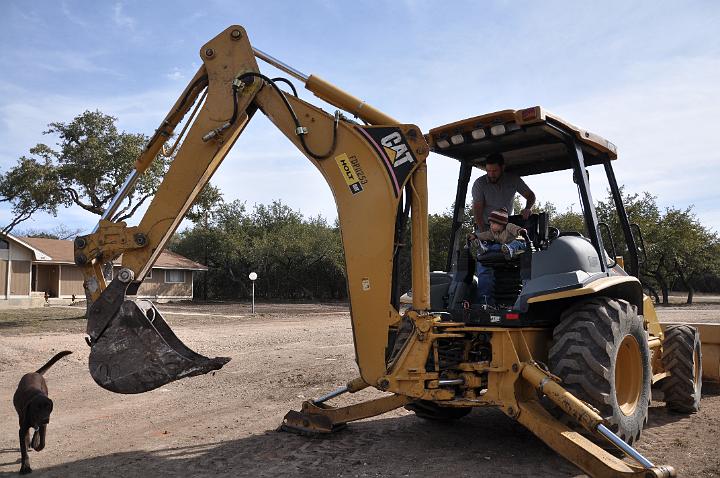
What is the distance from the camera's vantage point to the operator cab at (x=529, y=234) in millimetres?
5246

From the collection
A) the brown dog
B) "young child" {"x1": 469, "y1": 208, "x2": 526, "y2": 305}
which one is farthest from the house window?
"young child" {"x1": 469, "y1": 208, "x2": 526, "y2": 305}

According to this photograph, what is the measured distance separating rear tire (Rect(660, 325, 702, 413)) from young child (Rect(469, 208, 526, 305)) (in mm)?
2615

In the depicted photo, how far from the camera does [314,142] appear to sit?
212 inches

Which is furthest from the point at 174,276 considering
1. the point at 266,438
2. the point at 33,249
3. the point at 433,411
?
the point at 433,411

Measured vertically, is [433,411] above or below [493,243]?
below

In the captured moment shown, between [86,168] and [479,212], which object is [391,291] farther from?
[86,168]

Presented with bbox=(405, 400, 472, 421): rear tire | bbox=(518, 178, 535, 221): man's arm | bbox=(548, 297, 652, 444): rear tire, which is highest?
bbox=(518, 178, 535, 221): man's arm

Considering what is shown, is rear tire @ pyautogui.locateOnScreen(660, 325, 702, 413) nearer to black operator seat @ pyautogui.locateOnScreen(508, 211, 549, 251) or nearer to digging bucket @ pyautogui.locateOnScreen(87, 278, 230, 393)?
black operator seat @ pyautogui.locateOnScreen(508, 211, 549, 251)

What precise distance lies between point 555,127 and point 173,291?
39.8 metres

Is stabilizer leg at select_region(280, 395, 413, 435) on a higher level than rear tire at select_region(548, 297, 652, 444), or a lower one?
lower

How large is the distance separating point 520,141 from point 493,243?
1.14 meters

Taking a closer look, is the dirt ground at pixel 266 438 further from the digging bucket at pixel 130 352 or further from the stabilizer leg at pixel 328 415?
the digging bucket at pixel 130 352

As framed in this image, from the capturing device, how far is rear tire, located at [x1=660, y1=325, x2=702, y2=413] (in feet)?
23.0

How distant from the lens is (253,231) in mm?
52688
